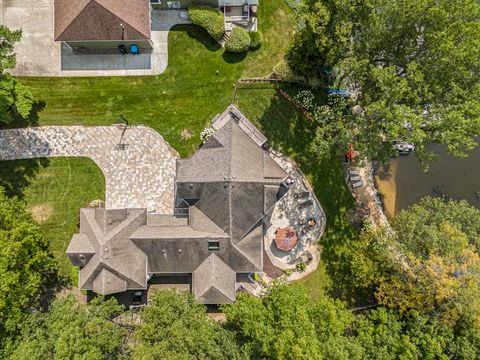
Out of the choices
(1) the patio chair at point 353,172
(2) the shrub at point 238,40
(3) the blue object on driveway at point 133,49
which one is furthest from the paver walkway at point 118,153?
(1) the patio chair at point 353,172

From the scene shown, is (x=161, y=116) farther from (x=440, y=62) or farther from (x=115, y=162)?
(x=440, y=62)

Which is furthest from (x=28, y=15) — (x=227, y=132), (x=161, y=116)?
(x=227, y=132)

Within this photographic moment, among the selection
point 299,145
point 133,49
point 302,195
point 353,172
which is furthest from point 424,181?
point 133,49

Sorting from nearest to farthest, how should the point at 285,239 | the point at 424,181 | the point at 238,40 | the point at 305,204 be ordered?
1. the point at 285,239
2. the point at 238,40
3. the point at 305,204
4. the point at 424,181

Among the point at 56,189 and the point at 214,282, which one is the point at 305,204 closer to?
the point at 214,282

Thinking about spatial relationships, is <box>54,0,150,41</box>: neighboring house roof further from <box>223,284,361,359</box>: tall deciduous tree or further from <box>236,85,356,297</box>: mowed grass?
<box>223,284,361,359</box>: tall deciduous tree

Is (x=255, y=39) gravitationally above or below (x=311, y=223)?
above

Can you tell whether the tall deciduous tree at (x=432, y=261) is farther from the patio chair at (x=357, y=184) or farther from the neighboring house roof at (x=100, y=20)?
the neighboring house roof at (x=100, y=20)

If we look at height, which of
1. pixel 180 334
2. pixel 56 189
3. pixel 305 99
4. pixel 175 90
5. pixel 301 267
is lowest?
pixel 180 334
